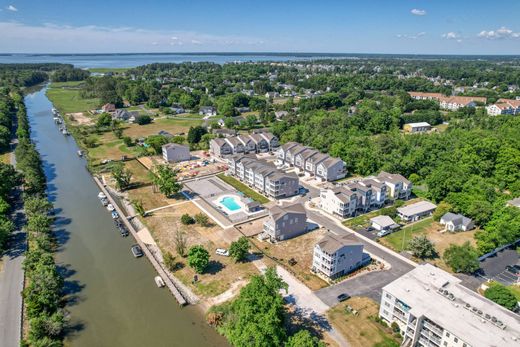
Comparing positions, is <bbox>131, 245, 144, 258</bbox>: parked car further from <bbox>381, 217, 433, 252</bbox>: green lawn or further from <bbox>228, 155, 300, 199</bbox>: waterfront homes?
<bbox>381, 217, 433, 252</bbox>: green lawn

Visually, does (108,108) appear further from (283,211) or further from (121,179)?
(283,211)

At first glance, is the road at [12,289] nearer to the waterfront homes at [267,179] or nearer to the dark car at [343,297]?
the dark car at [343,297]

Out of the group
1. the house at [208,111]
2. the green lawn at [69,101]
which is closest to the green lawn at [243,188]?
the house at [208,111]

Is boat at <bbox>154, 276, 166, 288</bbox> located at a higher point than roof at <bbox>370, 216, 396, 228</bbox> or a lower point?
lower

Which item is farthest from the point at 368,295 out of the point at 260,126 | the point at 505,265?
the point at 260,126

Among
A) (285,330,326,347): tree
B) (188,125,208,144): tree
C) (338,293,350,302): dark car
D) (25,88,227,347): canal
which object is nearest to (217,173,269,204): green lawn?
(25,88,227,347): canal

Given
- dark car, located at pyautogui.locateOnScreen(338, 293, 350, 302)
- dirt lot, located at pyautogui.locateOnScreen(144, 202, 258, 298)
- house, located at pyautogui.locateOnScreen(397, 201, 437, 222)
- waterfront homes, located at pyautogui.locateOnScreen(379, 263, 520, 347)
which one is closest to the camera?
waterfront homes, located at pyautogui.locateOnScreen(379, 263, 520, 347)

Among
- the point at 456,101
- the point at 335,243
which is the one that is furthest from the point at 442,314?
the point at 456,101
